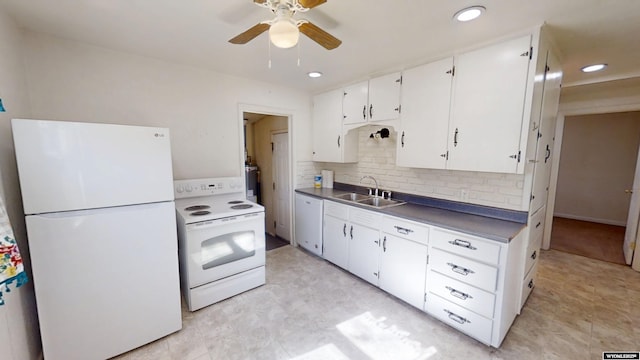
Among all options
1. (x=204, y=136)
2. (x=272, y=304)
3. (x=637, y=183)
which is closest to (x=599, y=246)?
(x=637, y=183)

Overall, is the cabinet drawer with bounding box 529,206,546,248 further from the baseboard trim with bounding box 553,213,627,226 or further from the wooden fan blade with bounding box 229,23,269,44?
the baseboard trim with bounding box 553,213,627,226

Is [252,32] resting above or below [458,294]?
above

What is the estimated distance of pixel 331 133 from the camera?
136 inches

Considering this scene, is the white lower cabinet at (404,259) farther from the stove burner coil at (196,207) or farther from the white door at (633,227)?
the white door at (633,227)

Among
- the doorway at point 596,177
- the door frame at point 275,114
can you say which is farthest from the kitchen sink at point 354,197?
the doorway at point 596,177

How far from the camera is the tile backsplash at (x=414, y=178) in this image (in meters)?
2.20

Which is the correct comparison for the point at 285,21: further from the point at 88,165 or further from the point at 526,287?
the point at 526,287

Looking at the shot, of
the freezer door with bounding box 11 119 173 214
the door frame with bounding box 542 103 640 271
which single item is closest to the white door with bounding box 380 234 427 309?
the freezer door with bounding box 11 119 173 214

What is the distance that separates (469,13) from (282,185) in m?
3.15

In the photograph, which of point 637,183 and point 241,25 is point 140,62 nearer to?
point 241,25

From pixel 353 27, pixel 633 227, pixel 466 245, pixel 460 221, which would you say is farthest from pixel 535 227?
pixel 353 27

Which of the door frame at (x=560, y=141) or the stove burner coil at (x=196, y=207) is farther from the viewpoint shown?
the door frame at (x=560, y=141)

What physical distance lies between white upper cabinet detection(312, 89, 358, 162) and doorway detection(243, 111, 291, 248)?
1.58 ft

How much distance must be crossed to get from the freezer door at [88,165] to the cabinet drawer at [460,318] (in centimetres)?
236
